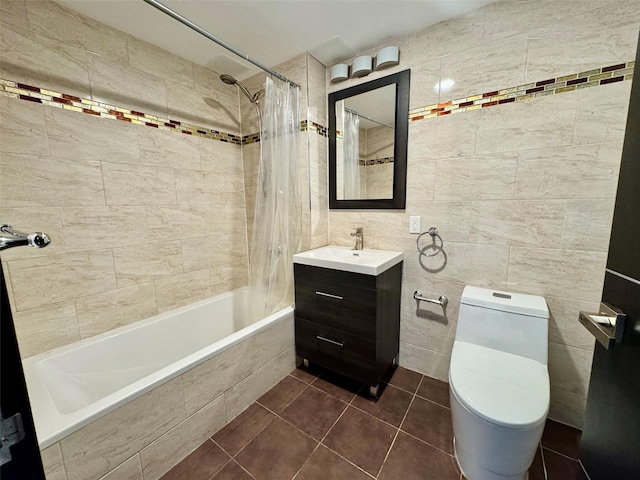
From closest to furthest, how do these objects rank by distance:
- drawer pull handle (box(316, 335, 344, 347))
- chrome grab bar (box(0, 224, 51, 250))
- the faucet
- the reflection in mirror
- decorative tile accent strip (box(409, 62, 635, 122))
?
chrome grab bar (box(0, 224, 51, 250))
decorative tile accent strip (box(409, 62, 635, 122))
drawer pull handle (box(316, 335, 344, 347))
the reflection in mirror
the faucet

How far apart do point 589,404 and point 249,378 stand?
1.50 meters

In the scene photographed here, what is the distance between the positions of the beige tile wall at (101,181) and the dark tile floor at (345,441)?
1030mm

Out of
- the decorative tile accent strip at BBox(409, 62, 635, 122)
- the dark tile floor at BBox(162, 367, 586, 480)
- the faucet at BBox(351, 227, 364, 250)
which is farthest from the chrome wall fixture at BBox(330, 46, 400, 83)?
the dark tile floor at BBox(162, 367, 586, 480)

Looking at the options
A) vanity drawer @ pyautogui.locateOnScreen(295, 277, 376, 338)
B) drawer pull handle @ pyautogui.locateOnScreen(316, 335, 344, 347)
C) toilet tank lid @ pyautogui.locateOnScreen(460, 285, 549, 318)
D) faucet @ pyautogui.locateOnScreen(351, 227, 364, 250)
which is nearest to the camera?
toilet tank lid @ pyautogui.locateOnScreen(460, 285, 549, 318)

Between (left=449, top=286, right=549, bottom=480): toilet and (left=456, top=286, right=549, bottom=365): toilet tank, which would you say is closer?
(left=449, top=286, right=549, bottom=480): toilet

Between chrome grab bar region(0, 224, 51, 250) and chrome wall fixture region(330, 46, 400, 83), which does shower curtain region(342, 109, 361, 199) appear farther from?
chrome grab bar region(0, 224, 51, 250)

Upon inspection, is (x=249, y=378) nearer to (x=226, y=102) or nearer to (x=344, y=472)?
(x=344, y=472)

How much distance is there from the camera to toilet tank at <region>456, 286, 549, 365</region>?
4.21 ft

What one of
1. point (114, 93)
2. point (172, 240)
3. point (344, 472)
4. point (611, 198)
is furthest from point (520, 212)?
point (114, 93)

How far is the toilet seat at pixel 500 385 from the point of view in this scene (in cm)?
99

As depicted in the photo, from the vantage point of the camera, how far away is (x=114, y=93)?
1592 millimetres

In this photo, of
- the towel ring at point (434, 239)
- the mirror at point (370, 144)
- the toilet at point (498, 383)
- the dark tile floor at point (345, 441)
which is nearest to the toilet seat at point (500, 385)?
the toilet at point (498, 383)

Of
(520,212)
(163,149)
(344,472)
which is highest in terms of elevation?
(163,149)

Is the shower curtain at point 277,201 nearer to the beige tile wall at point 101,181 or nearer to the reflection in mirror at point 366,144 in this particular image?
the reflection in mirror at point 366,144
